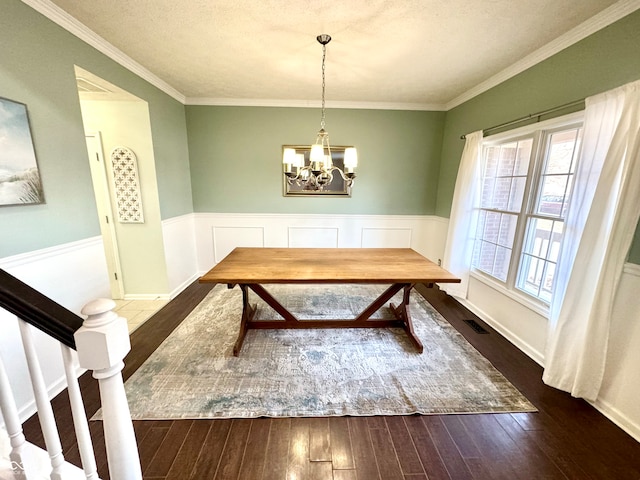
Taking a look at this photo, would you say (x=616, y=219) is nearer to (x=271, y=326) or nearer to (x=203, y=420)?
(x=271, y=326)

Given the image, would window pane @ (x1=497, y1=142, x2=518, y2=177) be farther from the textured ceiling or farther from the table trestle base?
the table trestle base

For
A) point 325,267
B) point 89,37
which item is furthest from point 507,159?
point 89,37

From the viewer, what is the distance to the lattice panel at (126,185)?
9.43 ft

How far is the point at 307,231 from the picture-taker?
4016mm

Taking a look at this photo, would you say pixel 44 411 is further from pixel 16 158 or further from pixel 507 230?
pixel 507 230

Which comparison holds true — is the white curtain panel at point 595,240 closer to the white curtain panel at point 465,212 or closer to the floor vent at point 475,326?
the floor vent at point 475,326

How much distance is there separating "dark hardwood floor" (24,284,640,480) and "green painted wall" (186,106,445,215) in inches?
109

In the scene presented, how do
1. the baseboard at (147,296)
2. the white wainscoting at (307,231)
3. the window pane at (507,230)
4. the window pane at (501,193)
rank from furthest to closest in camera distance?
the white wainscoting at (307,231) < the baseboard at (147,296) < the window pane at (501,193) < the window pane at (507,230)

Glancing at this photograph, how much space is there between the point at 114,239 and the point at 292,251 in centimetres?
217

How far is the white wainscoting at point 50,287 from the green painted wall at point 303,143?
1.90 meters

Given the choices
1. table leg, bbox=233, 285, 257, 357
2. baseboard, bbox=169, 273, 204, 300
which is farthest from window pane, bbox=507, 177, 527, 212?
baseboard, bbox=169, 273, 204, 300

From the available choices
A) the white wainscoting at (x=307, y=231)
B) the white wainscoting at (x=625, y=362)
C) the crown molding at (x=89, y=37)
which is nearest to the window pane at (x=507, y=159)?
the white wainscoting at (x=307, y=231)

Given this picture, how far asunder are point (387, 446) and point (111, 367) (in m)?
1.48

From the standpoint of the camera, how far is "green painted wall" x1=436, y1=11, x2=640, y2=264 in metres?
1.61
